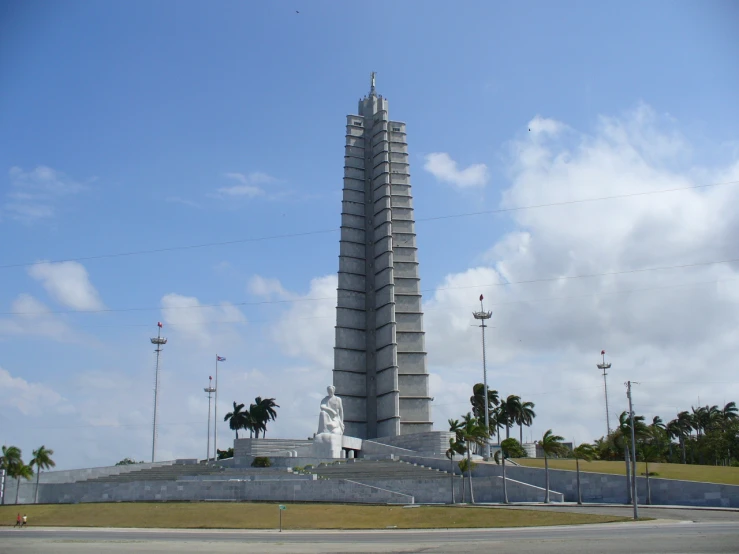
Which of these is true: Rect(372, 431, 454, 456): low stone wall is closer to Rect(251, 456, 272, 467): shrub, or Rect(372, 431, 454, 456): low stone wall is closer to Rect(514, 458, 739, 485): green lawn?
Rect(514, 458, 739, 485): green lawn

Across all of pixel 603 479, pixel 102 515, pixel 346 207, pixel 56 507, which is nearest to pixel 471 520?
pixel 603 479

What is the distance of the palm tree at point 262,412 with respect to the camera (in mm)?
79438

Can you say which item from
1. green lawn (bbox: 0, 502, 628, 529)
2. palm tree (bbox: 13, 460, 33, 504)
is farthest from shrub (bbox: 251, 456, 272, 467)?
palm tree (bbox: 13, 460, 33, 504)

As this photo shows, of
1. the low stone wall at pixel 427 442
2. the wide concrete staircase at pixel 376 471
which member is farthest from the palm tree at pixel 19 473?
the low stone wall at pixel 427 442

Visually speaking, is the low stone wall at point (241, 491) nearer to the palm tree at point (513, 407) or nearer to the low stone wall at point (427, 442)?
the low stone wall at point (427, 442)

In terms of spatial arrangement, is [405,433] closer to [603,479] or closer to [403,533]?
[603,479]

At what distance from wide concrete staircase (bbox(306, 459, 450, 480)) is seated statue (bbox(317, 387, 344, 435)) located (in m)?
6.73

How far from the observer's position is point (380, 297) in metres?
73.8

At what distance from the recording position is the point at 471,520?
31281 millimetres

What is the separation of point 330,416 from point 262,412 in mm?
22885

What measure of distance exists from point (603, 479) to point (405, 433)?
31.2m

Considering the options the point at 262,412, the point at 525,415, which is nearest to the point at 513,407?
the point at 525,415

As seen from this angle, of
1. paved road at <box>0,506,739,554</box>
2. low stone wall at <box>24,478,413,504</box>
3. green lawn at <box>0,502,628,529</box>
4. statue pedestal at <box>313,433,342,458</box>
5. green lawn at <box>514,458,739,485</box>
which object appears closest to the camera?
paved road at <box>0,506,739,554</box>

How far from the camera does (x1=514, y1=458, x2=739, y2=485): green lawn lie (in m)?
38.7
